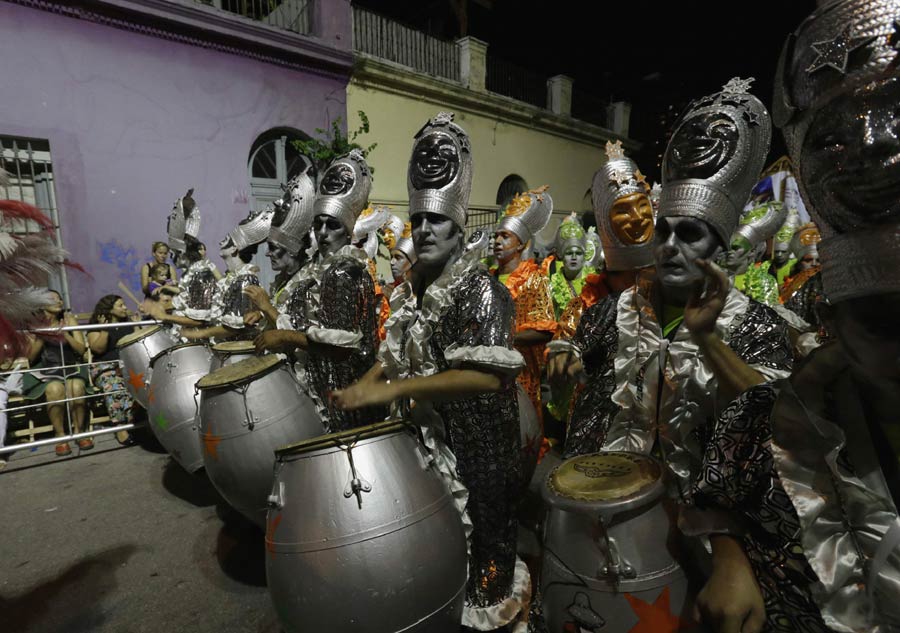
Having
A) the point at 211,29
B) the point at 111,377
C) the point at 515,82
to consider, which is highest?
the point at 515,82

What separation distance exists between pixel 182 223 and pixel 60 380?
241 centimetres

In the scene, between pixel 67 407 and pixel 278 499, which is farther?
pixel 67 407

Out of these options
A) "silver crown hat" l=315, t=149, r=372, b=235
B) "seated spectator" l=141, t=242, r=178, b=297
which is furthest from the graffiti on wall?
"silver crown hat" l=315, t=149, r=372, b=235

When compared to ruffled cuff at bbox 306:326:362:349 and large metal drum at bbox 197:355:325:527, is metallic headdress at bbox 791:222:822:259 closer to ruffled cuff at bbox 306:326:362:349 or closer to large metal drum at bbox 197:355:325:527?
ruffled cuff at bbox 306:326:362:349

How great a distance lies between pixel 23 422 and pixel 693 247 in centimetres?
718

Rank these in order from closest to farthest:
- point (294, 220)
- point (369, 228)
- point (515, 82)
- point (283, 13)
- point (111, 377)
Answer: point (294, 220), point (111, 377), point (369, 228), point (283, 13), point (515, 82)

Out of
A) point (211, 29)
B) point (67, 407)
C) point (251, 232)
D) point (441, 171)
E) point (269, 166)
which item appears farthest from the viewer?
point (269, 166)

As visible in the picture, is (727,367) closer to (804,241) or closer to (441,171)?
(441,171)

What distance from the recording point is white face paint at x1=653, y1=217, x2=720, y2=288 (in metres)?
1.90

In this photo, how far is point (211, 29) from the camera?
9.31 meters

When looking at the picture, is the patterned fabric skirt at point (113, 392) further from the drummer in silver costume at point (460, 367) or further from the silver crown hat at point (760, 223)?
the silver crown hat at point (760, 223)

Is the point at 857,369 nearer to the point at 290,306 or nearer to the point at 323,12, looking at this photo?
the point at 290,306

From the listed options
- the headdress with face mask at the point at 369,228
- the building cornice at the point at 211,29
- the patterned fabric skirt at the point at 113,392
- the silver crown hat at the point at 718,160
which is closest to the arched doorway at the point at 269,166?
the building cornice at the point at 211,29

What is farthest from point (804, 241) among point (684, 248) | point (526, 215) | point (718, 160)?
point (684, 248)
